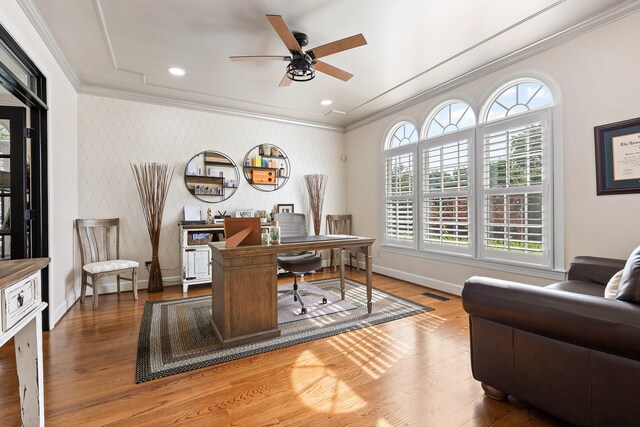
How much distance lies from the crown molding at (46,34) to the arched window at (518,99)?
438cm

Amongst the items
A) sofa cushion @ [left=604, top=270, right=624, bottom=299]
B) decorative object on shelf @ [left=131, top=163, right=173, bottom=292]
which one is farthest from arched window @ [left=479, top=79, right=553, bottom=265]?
decorative object on shelf @ [left=131, top=163, right=173, bottom=292]

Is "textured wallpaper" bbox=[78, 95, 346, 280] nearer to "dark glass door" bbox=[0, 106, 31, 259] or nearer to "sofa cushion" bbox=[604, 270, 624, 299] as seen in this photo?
"dark glass door" bbox=[0, 106, 31, 259]

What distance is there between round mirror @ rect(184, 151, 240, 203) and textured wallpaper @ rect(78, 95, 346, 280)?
9cm

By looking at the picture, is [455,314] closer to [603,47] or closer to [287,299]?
[287,299]

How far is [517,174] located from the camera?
314 cm

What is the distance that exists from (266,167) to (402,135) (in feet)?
7.49

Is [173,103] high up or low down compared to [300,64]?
up

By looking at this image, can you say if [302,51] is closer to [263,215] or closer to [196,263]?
[263,215]

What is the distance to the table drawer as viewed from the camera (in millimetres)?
1060

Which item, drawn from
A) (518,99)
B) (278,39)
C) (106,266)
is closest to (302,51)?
(278,39)

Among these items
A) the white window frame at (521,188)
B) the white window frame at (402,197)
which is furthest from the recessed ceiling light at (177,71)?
the white window frame at (521,188)

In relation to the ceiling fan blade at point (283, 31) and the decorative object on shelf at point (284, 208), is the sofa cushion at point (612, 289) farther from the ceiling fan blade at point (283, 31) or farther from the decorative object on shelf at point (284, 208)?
the decorative object on shelf at point (284, 208)

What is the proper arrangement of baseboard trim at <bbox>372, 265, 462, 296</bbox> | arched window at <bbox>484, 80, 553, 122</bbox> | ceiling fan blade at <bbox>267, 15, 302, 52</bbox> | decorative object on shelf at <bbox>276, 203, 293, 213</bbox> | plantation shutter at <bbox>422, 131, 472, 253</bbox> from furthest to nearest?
decorative object on shelf at <bbox>276, 203, 293, 213</bbox> < baseboard trim at <bbox>372, 265, 462, 296</bbox> < plantation shutter at <bbox>422, 131, 472, 253</bbox> < arched window at <bbox>484, 80, 553, 122</bbox> < ceiling fan blade at <bbox>267, 15, 302, 52</bbox>

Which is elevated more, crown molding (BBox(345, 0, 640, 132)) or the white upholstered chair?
crown molding (BBox(345, 0, 640, 132))
